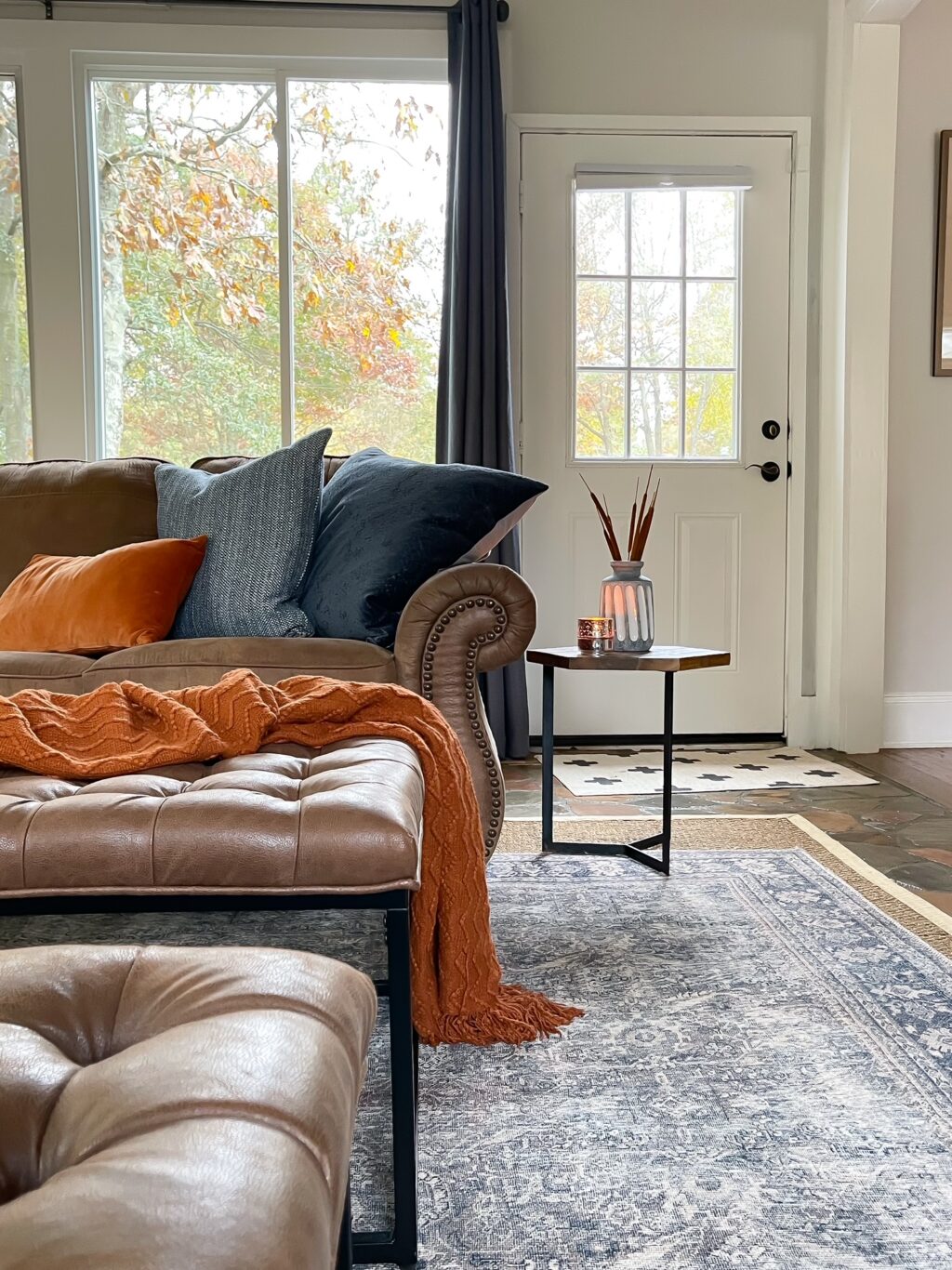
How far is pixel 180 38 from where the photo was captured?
12.5 feet

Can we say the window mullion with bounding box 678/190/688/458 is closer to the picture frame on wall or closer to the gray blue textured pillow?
the picture frame on wall

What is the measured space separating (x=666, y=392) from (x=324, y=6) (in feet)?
5.83

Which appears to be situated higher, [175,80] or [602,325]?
[175,80]

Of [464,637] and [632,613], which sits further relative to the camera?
[632,613]

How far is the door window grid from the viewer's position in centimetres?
406

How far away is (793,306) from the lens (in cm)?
407

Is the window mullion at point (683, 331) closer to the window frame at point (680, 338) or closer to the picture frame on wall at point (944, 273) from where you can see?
the window frame at point (680, 338)

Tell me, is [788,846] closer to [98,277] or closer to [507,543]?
[507,543]

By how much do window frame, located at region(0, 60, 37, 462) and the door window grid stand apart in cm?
192

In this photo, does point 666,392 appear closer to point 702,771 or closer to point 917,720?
point 702,771

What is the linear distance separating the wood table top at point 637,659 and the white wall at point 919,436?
6.45 feet

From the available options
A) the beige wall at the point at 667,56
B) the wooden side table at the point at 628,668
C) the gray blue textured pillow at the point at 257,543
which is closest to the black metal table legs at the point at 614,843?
the wooden side table at the point at 628,668

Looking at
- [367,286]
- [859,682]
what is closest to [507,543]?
[367,286]

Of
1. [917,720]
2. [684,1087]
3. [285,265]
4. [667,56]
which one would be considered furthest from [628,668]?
[667,56]
